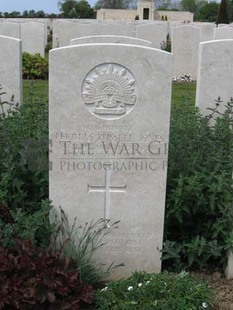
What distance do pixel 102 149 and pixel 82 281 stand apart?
2.70 ft

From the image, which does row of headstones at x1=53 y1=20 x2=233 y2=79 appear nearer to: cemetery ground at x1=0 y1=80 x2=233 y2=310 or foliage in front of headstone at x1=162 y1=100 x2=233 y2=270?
foliage in front of headstone at x1=162 y1=100 x2=233 y2=270

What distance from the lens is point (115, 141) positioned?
352 cm

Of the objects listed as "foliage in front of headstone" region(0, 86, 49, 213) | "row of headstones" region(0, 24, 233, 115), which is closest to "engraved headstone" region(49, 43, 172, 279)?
"foliage in front of headstone" region(0, 86, 49, 213)

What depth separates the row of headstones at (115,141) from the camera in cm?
340

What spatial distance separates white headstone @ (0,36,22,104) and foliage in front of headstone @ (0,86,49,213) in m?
1.82

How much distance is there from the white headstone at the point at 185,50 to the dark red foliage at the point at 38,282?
11.8 metres

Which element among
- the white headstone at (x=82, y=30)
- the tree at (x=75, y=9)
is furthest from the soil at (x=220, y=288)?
the tree at (x=75, y=9)

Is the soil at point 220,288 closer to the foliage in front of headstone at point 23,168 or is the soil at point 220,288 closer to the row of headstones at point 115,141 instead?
the row of headstones at point 115,141

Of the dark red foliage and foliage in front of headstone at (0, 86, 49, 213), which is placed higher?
foliage in front of headstone at (0, 86, 49, 213)

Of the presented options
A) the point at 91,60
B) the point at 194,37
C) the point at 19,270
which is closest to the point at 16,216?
the point at 19,270

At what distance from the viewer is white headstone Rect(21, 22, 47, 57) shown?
15.2m

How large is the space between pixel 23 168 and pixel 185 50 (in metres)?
11.3

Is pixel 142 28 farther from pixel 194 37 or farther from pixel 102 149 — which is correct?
pixel 102 149

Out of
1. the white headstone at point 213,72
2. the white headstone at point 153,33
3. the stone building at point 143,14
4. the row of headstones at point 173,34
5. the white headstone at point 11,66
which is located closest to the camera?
the white headstone at point 11,66
